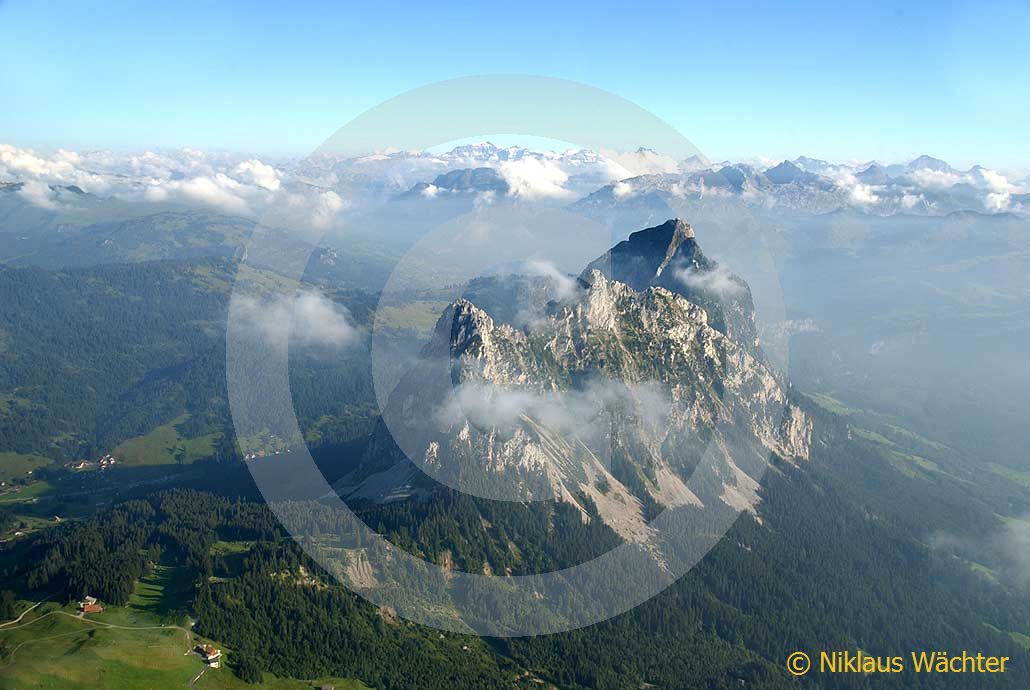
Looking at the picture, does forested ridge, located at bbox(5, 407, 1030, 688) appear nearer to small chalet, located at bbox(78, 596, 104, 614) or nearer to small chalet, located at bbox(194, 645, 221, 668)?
small chalet, located at bbox(78, 596, 104, 614)

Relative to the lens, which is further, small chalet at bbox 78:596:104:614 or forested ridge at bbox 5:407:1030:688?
forested ridge at bbox 5:407:1030:688

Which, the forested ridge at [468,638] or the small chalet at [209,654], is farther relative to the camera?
the forested ridge at [468,638]

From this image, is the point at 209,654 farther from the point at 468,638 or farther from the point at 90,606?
the point at 468,638

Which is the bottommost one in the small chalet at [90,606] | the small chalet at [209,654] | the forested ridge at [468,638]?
the forested ridge at [468,638]

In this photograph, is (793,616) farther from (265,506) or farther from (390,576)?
(265,506)

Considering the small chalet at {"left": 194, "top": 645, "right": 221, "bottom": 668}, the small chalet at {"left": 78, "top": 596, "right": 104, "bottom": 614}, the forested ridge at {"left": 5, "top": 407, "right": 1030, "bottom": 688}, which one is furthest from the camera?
the forested ridge at {"left": 5, "top": 407, "right": 1030, "bottom": 688}

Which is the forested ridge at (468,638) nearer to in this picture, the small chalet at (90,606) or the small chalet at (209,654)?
the small chalet at (90,606)

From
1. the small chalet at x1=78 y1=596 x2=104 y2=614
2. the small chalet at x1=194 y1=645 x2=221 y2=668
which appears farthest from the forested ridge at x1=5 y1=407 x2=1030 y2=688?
the small chalet at x1=194 y1=645 x2=221 y2=668

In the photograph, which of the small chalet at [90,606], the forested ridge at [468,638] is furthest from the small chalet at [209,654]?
the small chalet at [90,606]
